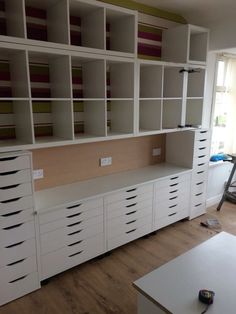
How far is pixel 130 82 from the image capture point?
9.03 feet

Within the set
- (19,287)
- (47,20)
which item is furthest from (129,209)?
(47,20)

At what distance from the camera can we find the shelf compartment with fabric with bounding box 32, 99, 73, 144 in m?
2.35

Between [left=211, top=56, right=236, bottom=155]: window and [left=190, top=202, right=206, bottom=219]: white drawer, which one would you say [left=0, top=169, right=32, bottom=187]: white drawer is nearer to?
[left=190, top=202, right=206, bottom=219]: white drawer

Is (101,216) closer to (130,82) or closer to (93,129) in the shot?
(93,129)

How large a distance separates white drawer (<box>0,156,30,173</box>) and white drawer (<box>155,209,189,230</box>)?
1.75 meters

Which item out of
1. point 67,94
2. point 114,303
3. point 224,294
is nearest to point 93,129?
point 67,94

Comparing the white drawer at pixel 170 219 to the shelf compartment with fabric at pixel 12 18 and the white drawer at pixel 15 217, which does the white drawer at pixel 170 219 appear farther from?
the shelf compartment with fabric at pixel 12 18

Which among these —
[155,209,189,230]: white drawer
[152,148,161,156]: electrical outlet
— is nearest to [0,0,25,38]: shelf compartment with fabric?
[152,148,161,156]: electrical outlet

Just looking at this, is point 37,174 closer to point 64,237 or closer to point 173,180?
point 64,237

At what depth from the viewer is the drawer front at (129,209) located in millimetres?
2653

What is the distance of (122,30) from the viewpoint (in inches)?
107

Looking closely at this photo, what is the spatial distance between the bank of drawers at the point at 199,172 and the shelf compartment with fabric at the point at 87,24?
5.45 feet

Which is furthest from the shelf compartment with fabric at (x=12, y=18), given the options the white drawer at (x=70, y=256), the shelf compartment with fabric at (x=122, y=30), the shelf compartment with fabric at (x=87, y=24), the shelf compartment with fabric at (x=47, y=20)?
the white drawer at (x=70, y=256)

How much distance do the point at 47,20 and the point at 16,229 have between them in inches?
72.3
